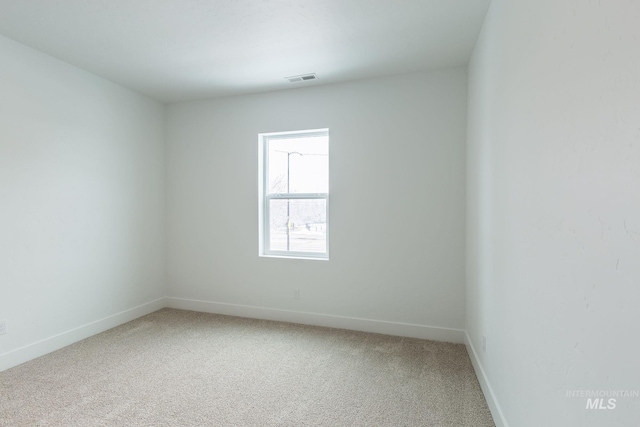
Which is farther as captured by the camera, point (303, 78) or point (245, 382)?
point (303, 78)

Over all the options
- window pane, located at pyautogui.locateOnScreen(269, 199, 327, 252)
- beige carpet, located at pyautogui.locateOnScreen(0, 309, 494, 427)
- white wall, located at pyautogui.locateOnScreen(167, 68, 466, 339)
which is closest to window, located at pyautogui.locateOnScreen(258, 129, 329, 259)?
window pane, located at pyautogui.locateOnScreen(269, 199, 327, 252)

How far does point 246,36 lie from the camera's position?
252cm

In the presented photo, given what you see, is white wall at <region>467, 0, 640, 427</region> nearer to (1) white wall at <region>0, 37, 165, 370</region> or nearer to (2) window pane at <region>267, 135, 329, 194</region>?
(2) window pane at <region>267, 135, 329, 194</region>

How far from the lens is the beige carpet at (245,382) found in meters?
1.98

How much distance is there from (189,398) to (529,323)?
211cm

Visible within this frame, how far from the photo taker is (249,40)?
258 centimetres

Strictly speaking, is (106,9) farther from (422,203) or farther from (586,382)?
(586,382)

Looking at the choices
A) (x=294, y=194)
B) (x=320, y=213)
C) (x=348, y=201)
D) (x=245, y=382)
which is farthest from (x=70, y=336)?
(x=348, y=201)

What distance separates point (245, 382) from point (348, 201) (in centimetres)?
193

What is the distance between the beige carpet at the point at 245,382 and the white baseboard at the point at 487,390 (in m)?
0.05

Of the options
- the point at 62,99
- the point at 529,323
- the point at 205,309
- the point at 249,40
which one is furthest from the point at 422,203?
the point at 62,99

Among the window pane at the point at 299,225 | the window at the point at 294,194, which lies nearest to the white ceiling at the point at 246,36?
the window at the point at 294,194

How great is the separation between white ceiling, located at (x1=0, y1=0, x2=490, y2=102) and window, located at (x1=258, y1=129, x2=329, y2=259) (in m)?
0.72

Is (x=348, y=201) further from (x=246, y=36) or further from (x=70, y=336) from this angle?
(x=70, y=336)
